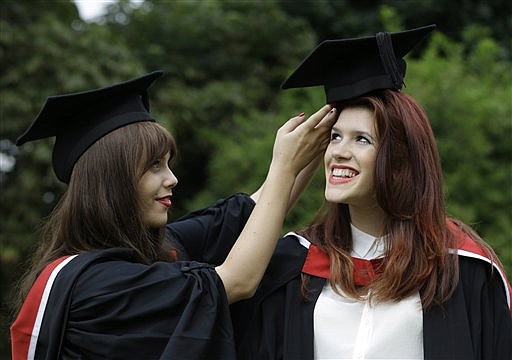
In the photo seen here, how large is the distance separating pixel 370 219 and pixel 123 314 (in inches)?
36.6

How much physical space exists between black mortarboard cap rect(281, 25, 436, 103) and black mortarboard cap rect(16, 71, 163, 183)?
2.01ft

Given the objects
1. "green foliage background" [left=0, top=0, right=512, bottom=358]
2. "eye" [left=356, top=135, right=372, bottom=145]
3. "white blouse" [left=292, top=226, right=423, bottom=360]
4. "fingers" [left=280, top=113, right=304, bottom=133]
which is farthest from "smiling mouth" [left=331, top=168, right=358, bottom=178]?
"green foliage background" [left=0, top=0, right=512, bottom=358]

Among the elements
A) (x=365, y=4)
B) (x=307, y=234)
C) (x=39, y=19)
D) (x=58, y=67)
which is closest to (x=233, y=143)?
(x=58, y=67)

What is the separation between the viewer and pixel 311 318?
2807mm

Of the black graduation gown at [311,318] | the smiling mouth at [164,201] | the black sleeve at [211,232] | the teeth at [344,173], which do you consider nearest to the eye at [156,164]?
the smiling mouth at [164,201]

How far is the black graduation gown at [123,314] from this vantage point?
265 centimetres

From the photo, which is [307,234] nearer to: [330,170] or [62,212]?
[330,170]

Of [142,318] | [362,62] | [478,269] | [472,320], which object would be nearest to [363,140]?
[362,62]

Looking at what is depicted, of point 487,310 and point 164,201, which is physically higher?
point 164,201

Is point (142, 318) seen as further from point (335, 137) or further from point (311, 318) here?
point (335, 137)

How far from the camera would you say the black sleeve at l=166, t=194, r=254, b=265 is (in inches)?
129

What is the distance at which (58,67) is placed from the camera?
26.0 feet

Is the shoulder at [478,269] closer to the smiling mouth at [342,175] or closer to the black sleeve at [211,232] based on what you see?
the smiling mouth at [342,175]

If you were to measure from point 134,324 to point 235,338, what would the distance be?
43cm
